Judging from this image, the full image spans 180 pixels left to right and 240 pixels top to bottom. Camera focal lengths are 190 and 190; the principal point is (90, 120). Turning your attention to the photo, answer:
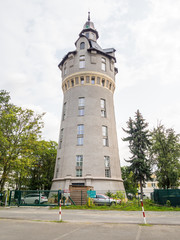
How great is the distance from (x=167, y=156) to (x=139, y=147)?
5.05 metres

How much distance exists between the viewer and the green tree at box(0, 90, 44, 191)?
23670 mm

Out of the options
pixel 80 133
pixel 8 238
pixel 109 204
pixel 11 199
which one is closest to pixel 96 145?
pixel 80 133

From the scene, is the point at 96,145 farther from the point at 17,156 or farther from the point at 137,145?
the point at 17,156

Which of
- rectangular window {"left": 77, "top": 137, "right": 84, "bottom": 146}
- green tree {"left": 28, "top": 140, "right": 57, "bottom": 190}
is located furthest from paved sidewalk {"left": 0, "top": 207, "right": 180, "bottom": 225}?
green tree {"left": 28, "top": 140, "right": 57, "bottom": 190}

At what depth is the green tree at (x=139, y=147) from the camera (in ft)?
87.1

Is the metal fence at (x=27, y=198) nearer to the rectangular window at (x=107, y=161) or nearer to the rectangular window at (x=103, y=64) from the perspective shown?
the rectangular window at (x=107, y=161)

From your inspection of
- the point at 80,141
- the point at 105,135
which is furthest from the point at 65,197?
the point at 105,135

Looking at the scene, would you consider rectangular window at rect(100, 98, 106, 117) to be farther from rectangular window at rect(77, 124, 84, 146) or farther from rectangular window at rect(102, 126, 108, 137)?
rectangular window at rect(77, 124, 84, 146)

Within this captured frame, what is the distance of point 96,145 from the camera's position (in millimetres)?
30688

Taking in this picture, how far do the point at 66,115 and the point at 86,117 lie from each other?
404 cm

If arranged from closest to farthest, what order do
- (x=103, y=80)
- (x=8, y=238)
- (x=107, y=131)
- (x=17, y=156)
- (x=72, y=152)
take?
(x=8, y=238) → (x=17, y=156) → (x=72, y=152) → (x=107, y=131) → (x=103, y=80)

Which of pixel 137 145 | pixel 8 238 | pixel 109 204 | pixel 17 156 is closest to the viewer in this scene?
pixel 8 238

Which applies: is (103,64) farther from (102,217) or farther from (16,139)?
(102,217)

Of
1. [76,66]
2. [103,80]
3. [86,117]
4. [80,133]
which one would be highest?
[76,66]
